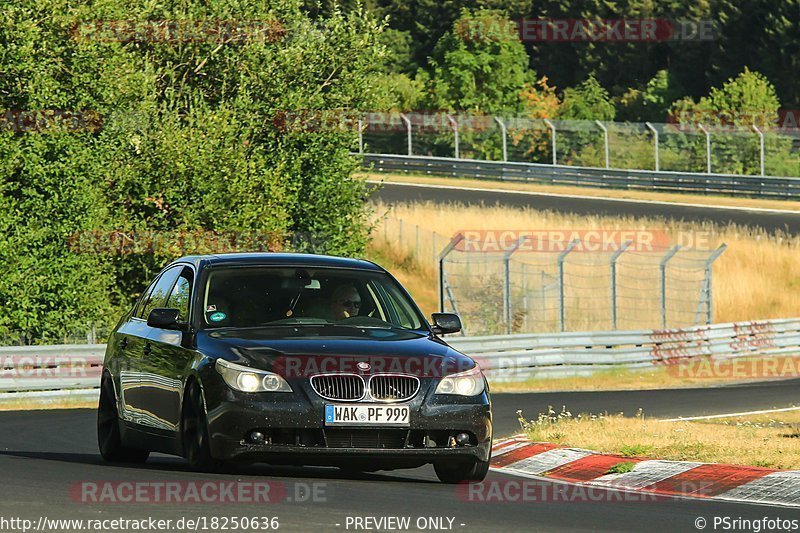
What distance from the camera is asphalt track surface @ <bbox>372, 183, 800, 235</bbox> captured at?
4884cm

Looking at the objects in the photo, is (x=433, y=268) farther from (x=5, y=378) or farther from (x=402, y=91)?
(x=402, y=91)

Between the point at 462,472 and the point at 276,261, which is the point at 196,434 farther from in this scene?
the point at 462,472

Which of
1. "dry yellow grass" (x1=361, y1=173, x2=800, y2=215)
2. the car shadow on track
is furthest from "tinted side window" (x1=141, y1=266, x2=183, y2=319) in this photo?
"dry yellow grass" (x1=361, y1=173, x2=800, y2=215)

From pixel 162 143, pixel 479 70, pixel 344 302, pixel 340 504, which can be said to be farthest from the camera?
pixel 479 70

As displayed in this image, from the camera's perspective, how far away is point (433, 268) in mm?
42156

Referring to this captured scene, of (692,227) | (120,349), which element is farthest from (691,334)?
(120,349)

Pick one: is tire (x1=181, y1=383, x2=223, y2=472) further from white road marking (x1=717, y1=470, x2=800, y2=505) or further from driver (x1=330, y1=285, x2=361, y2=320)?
white road marking (x1=717, y1=470, x2=800, y2=505)

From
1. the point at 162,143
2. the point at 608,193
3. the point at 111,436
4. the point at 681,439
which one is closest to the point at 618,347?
the point at 162,143

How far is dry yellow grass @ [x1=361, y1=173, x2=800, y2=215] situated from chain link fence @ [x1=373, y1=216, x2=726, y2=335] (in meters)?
10.1

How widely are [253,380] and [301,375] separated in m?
0.30

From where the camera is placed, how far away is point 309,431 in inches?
402

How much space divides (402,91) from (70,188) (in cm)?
5363

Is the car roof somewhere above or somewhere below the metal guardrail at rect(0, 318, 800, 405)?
above

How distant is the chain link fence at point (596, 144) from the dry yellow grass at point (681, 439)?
42284 mm
